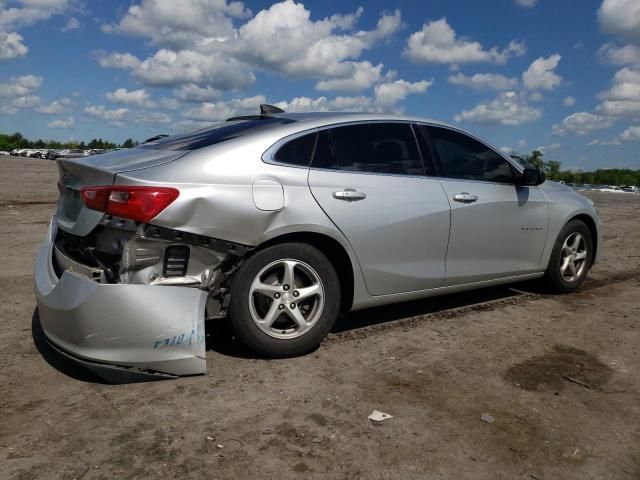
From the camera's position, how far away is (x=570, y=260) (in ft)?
18.6

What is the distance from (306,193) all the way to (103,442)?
6.09 feet

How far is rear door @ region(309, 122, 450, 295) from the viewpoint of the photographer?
12.8 ft

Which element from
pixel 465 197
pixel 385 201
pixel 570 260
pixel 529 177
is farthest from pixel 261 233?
pixel 570 260

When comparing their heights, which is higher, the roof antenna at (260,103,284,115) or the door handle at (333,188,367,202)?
the roof antenna at (260,103,284,115)

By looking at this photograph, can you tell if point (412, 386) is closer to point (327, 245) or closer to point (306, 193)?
point (327, 245)

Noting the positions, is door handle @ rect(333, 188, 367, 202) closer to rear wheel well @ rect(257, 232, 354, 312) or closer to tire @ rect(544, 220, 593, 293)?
rear wheel well @ rect(257, 232, 354, 312)

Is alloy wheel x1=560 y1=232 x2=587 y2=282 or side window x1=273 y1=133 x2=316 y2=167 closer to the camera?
side window x1=273 y1=133 x2=316 y2=167

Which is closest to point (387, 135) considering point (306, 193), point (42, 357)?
point (306, 193)

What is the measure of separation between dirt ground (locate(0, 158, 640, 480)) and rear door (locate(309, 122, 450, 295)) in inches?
20.1

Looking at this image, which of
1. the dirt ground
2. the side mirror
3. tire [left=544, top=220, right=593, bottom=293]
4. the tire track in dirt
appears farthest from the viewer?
tire [left=544, top=220, right=593, bottom=293]

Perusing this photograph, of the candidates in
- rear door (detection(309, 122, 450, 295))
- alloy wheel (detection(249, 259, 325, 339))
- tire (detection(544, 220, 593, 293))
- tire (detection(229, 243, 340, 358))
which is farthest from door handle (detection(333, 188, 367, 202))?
tire (detection(544, 220, 593, 293))

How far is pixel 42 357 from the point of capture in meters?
3.74

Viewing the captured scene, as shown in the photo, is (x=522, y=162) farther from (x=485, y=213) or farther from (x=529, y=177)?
(x=485, y=213)

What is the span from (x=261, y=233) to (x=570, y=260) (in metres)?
3.54
